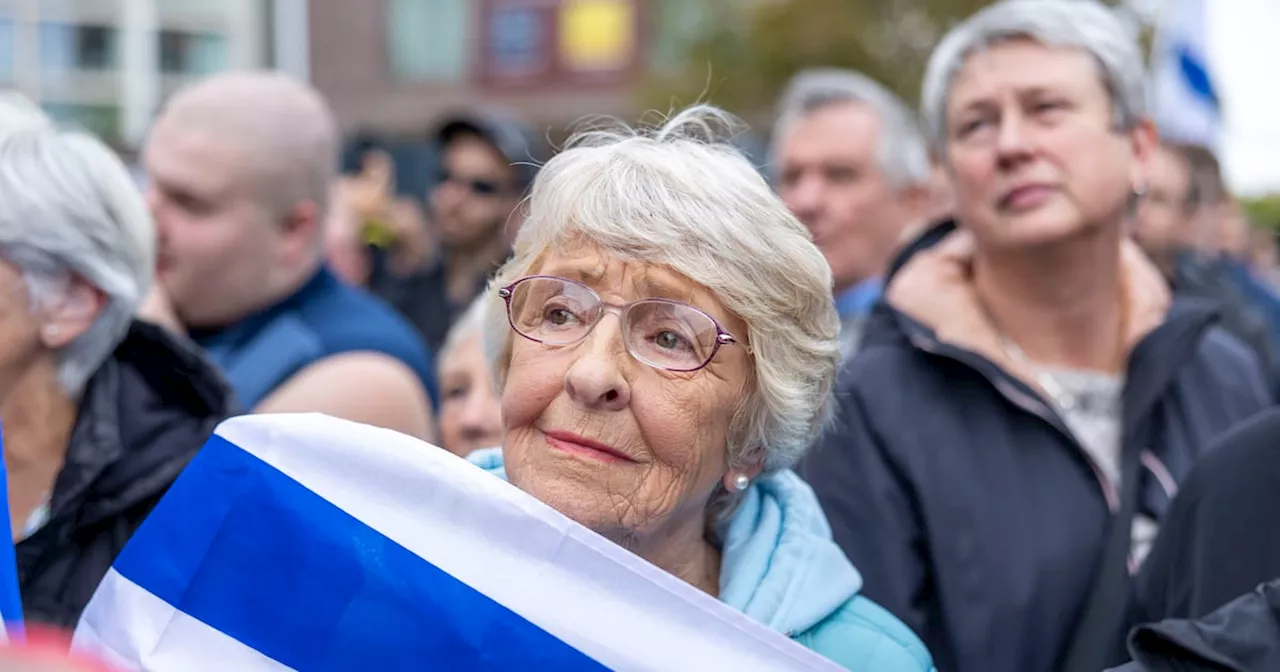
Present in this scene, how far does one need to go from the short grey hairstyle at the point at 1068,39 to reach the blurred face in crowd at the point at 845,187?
145 cm

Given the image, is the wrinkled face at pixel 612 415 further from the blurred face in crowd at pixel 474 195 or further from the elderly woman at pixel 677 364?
the blurred face in crowd at pixel 474 195

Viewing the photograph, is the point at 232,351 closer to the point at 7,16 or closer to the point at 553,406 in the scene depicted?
the point at 553,406

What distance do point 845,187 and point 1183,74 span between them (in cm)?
364

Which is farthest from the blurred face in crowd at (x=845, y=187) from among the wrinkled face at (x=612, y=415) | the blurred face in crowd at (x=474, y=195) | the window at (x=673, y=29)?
the window at (x=673, y=29)

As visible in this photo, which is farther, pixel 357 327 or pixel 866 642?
pixel 357 327

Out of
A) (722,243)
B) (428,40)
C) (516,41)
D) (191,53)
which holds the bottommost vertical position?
(428,40)

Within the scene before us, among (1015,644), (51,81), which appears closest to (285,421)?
(1015,644)

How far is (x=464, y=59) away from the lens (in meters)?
30.4

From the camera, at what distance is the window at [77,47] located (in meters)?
12.2

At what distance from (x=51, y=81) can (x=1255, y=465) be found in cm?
1260

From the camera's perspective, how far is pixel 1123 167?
10.2 ft

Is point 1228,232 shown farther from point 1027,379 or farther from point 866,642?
point 866,642

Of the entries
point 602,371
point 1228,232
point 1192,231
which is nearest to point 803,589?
point 602,371

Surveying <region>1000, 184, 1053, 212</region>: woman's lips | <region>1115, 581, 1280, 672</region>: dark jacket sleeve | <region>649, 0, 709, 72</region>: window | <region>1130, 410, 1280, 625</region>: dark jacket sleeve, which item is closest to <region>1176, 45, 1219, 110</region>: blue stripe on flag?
<region>1000, 184, 1053, 212</region>: woman's lips
